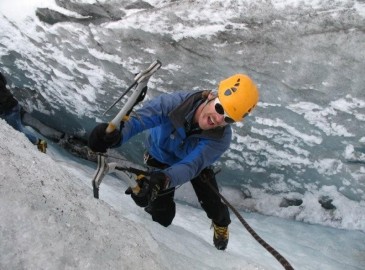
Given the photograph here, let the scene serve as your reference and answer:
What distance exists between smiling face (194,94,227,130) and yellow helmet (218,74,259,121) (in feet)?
0.25

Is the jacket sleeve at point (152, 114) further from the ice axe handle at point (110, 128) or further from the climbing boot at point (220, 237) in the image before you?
the climbing boot at point (220, 237)

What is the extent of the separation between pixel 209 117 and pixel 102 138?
2.20 ft

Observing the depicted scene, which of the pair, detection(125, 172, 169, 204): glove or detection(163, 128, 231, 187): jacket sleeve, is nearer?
detection(125, 172, 169, 204): glove

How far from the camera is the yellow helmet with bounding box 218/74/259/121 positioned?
2189 mm

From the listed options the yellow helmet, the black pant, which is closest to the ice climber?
the yellow helmet

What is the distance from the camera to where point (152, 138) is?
8.90 ft

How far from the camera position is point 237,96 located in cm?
221

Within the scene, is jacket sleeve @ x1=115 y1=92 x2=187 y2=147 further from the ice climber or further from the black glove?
the black glove

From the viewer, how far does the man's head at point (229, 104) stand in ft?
7.20

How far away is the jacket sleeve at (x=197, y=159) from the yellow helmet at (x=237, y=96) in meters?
0.24

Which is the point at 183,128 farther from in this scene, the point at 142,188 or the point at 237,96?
the point at 142,188

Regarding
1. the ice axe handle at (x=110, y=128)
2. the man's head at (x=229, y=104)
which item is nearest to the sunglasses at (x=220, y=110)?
the man's head at (x=229, y=104)

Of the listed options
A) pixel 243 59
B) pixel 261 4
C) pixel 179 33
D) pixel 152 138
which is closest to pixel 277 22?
pixel 261 4

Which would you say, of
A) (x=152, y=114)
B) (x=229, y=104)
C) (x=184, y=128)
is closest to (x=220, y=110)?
(x=229, y=104)
